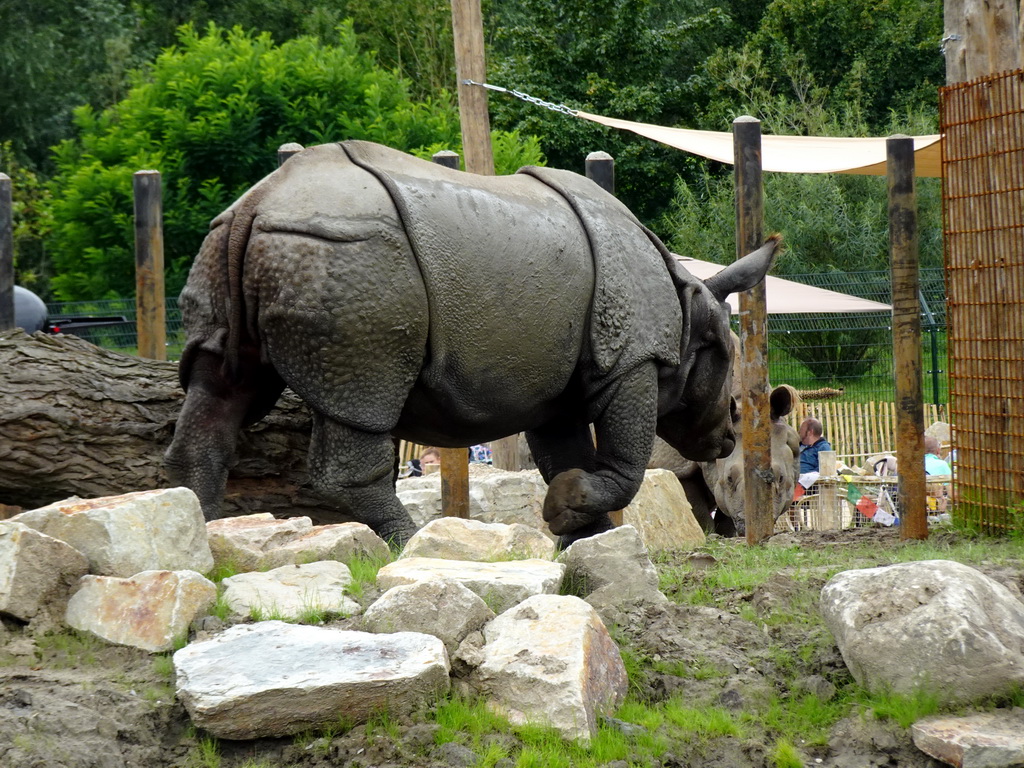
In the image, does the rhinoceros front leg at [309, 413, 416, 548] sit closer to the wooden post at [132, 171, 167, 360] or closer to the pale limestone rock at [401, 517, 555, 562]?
the pale limestone rock at [401, 517, 555, 562]

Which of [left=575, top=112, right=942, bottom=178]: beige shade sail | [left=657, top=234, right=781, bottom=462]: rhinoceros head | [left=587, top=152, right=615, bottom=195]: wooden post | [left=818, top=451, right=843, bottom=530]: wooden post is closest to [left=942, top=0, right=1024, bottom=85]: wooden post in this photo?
[left=575, top=112, right=942, bottom=178]: beige shade sail

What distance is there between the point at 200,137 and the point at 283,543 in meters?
11.2

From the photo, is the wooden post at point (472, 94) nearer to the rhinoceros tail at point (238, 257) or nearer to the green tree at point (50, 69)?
the rhinoceros tail at point (238, 257)

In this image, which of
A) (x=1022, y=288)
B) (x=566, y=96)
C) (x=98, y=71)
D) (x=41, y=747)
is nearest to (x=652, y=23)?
(x=566, y=96)

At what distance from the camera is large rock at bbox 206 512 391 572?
4.62m

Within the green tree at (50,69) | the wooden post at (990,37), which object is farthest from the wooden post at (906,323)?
the green tree at (50,69)

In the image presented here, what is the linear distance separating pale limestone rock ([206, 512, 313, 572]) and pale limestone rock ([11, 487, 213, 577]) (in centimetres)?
23

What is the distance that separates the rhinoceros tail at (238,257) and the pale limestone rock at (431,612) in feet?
5.49

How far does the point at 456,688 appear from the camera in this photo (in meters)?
3.82

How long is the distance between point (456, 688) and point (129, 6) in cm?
2848

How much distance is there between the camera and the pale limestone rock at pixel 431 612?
3934mm

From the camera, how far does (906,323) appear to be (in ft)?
23.7

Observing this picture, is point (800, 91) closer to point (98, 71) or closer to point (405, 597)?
point (98, 71)

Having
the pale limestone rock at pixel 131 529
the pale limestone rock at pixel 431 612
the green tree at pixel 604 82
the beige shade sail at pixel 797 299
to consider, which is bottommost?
the pale limestone rock at pixel 431 612
